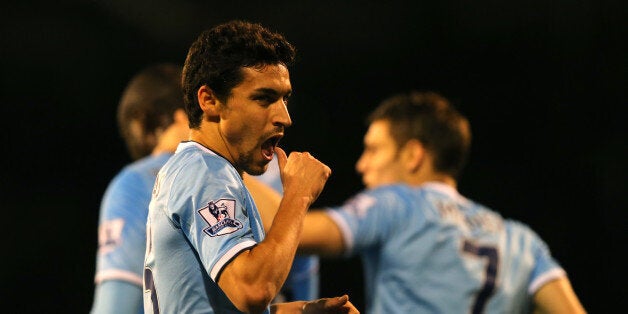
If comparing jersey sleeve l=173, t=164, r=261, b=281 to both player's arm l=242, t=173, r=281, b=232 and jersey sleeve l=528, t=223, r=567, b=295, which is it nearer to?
player's arm l=242, t=173, r=281, b=232

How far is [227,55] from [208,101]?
12 cm

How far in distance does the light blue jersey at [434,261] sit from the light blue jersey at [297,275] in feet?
0.82

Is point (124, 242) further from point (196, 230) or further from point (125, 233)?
point (196, 230)

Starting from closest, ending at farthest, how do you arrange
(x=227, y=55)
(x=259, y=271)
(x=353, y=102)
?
1. (x=259, y=271)
2. (x=227, y=55)
3. (x=353, y=102)

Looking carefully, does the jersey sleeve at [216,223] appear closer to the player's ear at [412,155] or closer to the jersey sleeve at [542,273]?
the jersey sleeve at [542,273]

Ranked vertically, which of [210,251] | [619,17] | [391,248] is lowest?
[391,248]

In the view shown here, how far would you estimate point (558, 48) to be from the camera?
296 inches

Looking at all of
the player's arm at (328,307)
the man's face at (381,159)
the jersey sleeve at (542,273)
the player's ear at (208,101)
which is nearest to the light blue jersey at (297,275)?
the man's face at (381,159)

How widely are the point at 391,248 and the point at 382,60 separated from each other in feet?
12.2

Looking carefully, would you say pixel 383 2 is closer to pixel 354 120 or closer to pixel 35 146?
pixel 354 120

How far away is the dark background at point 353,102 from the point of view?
7.04 metres

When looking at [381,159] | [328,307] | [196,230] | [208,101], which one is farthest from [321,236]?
[196,230]

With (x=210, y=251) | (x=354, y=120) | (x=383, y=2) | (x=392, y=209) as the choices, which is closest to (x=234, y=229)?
(x=210, y=251)

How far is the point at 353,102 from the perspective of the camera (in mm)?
7426
